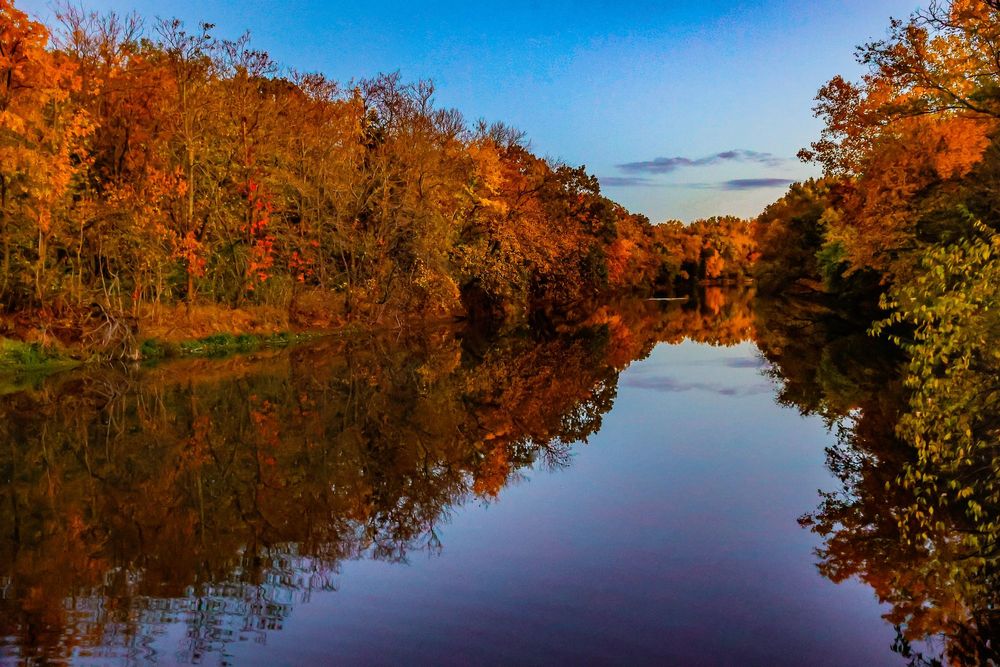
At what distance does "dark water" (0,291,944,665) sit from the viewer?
7.47 m

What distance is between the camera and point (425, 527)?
11.1 meters

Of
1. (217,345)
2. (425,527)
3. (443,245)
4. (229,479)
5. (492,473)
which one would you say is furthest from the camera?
(443,245)

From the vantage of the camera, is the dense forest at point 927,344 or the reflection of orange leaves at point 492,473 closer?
the dense forest at point 927,344

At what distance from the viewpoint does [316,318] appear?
40.2 meters

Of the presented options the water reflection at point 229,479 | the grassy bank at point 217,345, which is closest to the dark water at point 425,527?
the water reflection at point 229,479

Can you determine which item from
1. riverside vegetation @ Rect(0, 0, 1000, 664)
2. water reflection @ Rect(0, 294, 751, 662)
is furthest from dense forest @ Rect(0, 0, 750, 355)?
water reflection @ Rect(0, 294, 751, 662)

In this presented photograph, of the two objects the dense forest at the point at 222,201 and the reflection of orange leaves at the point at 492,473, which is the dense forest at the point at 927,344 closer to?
the reflection of orange leaves at the point at 492,473

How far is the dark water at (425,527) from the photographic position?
7.47m

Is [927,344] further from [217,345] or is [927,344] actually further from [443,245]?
[443,245]

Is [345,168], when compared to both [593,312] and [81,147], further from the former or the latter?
[593,312]

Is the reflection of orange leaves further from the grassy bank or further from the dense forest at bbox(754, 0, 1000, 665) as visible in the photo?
the grassy bank

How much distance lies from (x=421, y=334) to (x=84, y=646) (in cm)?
3629

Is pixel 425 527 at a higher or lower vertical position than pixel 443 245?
lower

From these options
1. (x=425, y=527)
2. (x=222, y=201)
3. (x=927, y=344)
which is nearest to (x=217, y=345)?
(x=222, y=201)
